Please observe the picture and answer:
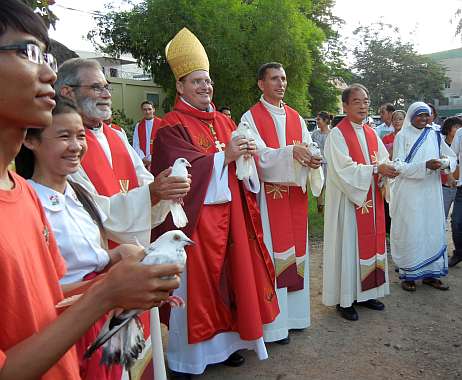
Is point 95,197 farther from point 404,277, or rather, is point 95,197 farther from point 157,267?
point 404,277

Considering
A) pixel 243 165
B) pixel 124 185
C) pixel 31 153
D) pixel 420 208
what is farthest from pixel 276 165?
pixel 31 153

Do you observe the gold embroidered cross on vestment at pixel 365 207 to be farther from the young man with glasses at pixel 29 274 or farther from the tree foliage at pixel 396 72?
the tree foliage at pixel 396 72

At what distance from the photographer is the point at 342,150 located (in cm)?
451

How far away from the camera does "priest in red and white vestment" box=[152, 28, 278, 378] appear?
10.9 feet

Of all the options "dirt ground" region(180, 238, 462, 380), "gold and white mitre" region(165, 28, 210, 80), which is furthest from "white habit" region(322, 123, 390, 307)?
"gold and white mitre" region(165, 28, 210, 80)

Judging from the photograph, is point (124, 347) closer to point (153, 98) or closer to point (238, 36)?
point (238, 36)

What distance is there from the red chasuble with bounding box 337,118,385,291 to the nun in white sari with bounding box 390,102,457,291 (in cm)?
72

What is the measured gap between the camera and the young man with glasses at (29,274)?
977mm

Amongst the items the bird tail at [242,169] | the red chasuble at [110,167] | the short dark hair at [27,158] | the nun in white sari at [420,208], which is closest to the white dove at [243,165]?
the bird tail at [242,169]

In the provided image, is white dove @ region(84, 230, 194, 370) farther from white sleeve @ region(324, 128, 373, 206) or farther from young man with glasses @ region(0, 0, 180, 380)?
white sleeve @ region(324, 128, 373, 206)

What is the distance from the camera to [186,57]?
11.9ft

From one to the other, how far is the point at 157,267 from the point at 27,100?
515 millimetres

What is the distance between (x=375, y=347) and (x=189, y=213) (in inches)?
81.1

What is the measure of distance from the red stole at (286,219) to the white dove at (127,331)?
2.82 meters
